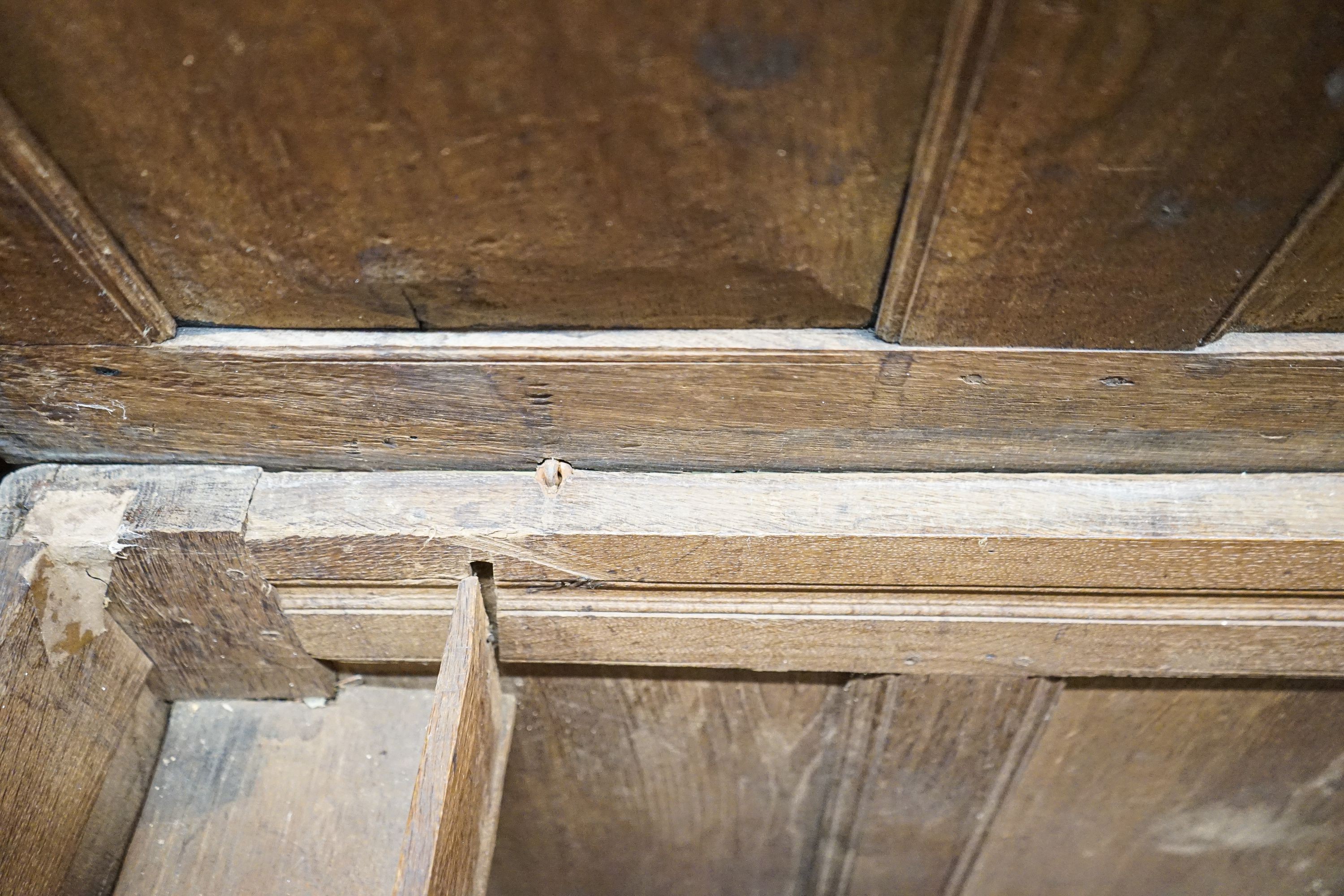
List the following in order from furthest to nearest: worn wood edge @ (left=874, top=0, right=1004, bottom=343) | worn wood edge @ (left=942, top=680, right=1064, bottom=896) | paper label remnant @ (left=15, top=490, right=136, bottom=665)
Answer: worn wood edge @ (left=942, top=680, right=1064, bottom=896) → paper label remnant @ (left=15, top=490, right=136, bottom=665) → worn wood edge @ (left=874, top=0, right=1004, bottom=343)

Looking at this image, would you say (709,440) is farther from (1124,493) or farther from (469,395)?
(1124,493)

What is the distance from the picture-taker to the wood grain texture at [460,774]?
2.02 feet

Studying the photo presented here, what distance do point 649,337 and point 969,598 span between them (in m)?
0.39

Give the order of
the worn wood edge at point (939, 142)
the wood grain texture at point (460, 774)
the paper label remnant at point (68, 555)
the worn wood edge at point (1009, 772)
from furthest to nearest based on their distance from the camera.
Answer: the worn wood edge at point (1009, 772)
the paper label remnant at point (68, 555)
the wood grain texture at point (460, 774)
the worn wood edge at point (939, 142)

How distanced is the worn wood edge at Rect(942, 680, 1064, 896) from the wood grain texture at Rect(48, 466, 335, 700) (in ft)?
2.46

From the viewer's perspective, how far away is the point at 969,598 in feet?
2.64

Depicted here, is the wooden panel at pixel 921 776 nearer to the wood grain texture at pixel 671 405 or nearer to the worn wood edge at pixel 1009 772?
the worn wood edge at pixel 1009 772

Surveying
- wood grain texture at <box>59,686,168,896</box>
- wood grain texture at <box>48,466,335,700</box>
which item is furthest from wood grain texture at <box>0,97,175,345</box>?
wood grain texture at <box>59,686,168,896</box>

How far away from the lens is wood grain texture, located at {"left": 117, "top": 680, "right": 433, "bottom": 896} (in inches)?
32.2

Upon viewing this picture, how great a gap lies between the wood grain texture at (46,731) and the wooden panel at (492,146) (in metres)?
0.30

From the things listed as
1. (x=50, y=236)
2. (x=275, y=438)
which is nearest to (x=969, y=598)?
(x=275, y=438)

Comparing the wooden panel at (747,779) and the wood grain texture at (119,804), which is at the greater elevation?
the wooden panel at (747,779)

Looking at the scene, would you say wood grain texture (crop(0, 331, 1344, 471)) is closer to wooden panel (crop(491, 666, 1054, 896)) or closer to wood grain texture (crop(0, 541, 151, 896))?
wood grain texture (crop(0, 541, 151, 896))

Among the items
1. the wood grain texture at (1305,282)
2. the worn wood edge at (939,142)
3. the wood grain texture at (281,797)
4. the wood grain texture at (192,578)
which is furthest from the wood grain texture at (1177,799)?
the wood grain texture at (192,578)
